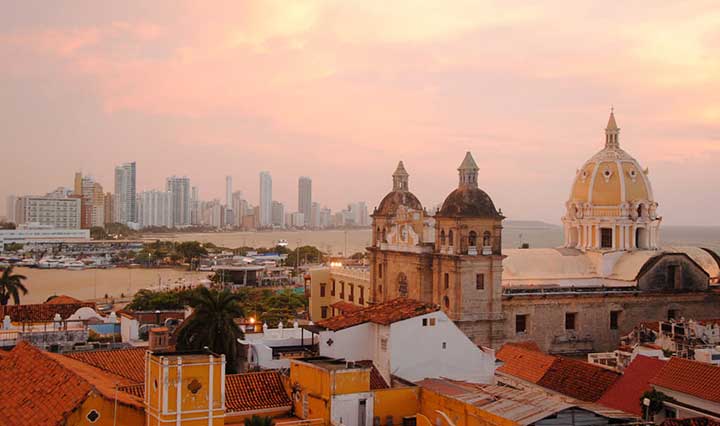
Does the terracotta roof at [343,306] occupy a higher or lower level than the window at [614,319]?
lower

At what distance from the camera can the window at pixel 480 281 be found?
114 ft

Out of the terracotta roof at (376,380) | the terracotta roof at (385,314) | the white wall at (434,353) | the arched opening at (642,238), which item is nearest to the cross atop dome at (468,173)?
the arched opening at (642,238)

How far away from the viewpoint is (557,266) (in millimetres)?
41156

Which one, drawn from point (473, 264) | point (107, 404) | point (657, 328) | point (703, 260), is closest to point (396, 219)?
point (473, 264)

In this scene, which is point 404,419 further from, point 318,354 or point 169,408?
point 169,408

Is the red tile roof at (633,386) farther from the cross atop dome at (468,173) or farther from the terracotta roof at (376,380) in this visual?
the cross atop dome at (468,173)

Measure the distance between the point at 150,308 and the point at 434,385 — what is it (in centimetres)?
3482

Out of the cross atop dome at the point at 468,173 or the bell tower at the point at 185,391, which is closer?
the bell tower at the point at 185,391

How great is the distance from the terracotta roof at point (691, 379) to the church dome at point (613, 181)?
2438 centimetres

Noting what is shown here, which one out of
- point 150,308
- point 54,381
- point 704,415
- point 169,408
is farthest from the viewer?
point 150,308

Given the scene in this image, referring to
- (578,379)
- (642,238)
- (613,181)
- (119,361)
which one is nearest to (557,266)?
(642,238)

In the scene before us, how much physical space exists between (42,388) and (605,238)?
1288 inches

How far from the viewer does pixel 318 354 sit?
20688 mm

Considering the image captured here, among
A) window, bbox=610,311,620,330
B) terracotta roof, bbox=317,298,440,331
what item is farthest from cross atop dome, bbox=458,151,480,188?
terracotta roof, bbox=317,298,440,331
